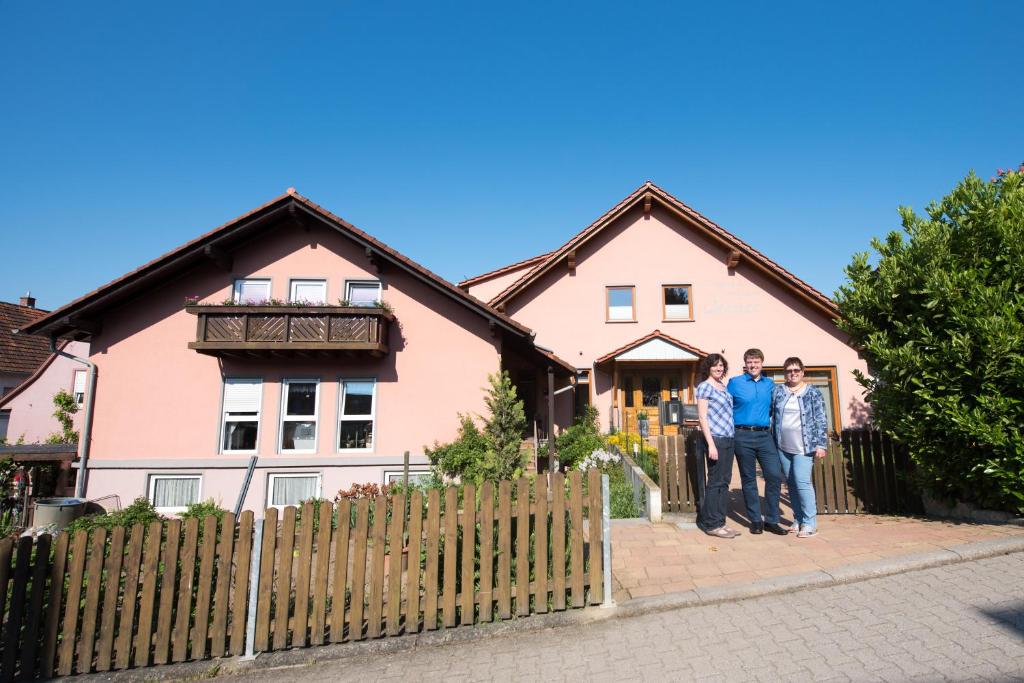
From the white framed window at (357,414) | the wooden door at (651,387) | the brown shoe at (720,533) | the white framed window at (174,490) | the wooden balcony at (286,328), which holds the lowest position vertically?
the white framed window at (174,490)

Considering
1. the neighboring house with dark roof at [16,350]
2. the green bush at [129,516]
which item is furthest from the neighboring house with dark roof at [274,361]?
the neighboring house with dark roof at [16,350]

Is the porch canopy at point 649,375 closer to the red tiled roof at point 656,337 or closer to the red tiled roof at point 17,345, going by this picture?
the red tiled roof at point 656,337

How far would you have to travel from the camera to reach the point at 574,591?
12.7 ft

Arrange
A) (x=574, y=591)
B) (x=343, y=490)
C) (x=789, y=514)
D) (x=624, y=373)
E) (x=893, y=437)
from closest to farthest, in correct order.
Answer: (x=574, y=591)
(x=893, y=437)
(x=789, y=514)
(x=343, y=490)
(x=624, y=373)

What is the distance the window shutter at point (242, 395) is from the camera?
34.4ft

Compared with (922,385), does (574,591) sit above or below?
below

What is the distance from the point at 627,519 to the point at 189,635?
16.1ft

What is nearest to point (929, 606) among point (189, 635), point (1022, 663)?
point (1022, 663)

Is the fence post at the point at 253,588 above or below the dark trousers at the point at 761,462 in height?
below

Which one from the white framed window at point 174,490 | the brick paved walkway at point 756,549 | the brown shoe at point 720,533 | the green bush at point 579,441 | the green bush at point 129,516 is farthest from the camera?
the green bush at point 579,441

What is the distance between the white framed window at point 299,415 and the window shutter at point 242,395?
574mm

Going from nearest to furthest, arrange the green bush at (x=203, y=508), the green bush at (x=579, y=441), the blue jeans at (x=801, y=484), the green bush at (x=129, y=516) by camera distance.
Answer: the blue jeans at (x=801, y=484), the green bush at (x=129, y=516), the green bush at (x=203, y=508), the green bush at (x=579, y=441)

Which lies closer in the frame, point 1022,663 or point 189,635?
point 1022,663

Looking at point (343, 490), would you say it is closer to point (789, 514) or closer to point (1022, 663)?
point (789, 514)
